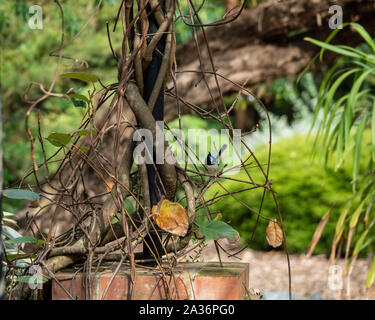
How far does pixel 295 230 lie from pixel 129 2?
340 centimetres

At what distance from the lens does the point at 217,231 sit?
2.91 feet

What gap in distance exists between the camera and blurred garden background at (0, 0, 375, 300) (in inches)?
97.0

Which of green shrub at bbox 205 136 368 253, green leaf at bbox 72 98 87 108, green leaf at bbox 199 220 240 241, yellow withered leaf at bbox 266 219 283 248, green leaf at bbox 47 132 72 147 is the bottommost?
green shrub at bbox 205 136 368 253

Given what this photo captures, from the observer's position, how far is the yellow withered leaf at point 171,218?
2.72 feet

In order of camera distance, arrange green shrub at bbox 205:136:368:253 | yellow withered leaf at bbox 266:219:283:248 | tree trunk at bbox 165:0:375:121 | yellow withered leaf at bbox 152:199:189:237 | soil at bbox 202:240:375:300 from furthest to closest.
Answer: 1. green shrub at bbox 205:136:368:253
2. tree trunk at bbox 165:0:375:121
3. soil at bbox 202:240:375:300
4. yellow withered leaf at bbox 266:219:283:248
5. yellow withered leaf at bbox 152:199:189:237

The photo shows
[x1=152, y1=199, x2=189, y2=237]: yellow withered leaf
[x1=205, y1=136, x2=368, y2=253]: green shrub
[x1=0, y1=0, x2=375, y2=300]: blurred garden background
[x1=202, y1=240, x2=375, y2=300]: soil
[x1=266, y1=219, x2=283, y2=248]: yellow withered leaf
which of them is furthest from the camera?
[x1=205, y1=136, x2=368, y2=253]: green shrub

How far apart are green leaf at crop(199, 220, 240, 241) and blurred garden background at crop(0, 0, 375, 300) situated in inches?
14.2

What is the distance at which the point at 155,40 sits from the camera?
91cm

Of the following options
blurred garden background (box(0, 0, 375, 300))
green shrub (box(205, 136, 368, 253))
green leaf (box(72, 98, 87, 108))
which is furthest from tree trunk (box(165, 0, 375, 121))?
green leaf (box(72, 98, 87, 108))

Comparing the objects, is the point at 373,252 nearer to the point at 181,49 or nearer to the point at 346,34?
the point at 346,34

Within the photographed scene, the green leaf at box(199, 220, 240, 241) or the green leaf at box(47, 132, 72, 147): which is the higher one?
the green leaf at box(47, 132, 72, 147)

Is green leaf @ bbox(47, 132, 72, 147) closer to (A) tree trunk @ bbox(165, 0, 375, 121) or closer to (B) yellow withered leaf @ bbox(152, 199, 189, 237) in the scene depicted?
(B) yellow withered leaf @ bbox(152, 199, 189, 237)

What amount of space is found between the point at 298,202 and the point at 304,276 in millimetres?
733

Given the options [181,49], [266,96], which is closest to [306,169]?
[181,49]
